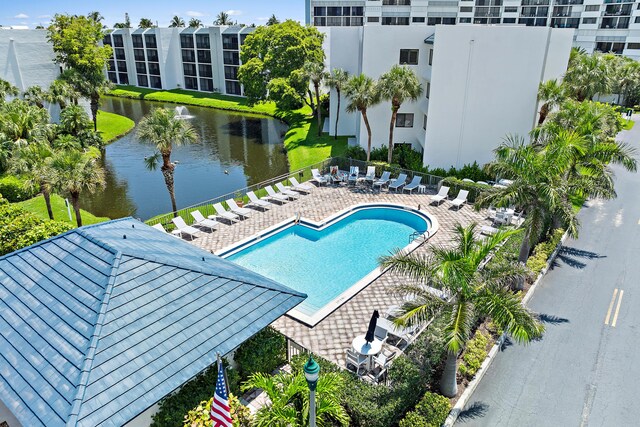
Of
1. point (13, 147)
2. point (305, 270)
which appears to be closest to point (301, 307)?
point (305, 270)

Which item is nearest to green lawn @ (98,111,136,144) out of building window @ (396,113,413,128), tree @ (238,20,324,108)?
tree @ (238,20,324,108)

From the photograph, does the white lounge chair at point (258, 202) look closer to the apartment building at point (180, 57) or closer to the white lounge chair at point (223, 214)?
the white lounge chair at point (223, 214)

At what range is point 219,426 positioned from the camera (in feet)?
28.3

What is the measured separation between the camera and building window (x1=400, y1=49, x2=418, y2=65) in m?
31.0

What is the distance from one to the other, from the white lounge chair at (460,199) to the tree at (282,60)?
23759 mm

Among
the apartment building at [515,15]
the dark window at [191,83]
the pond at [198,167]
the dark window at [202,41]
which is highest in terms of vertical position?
the apartment building at [515,15]

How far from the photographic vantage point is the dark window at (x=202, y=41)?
71188 mm

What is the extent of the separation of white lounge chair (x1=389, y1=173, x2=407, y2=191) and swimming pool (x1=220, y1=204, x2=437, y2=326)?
261 cm

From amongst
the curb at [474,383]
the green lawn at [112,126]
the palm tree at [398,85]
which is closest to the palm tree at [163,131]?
the palm tree at [398,85]

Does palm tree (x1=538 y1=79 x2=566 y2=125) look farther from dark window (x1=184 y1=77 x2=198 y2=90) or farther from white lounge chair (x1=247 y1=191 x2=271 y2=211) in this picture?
dark window (x1=184 y1=77 x2=198 y2=90)

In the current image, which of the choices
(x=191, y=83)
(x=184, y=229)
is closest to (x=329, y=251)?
(x=184, y=229)

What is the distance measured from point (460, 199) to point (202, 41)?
2413 inches

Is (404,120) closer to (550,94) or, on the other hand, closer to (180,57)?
(550,94)

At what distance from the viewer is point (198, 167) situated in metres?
38.9
